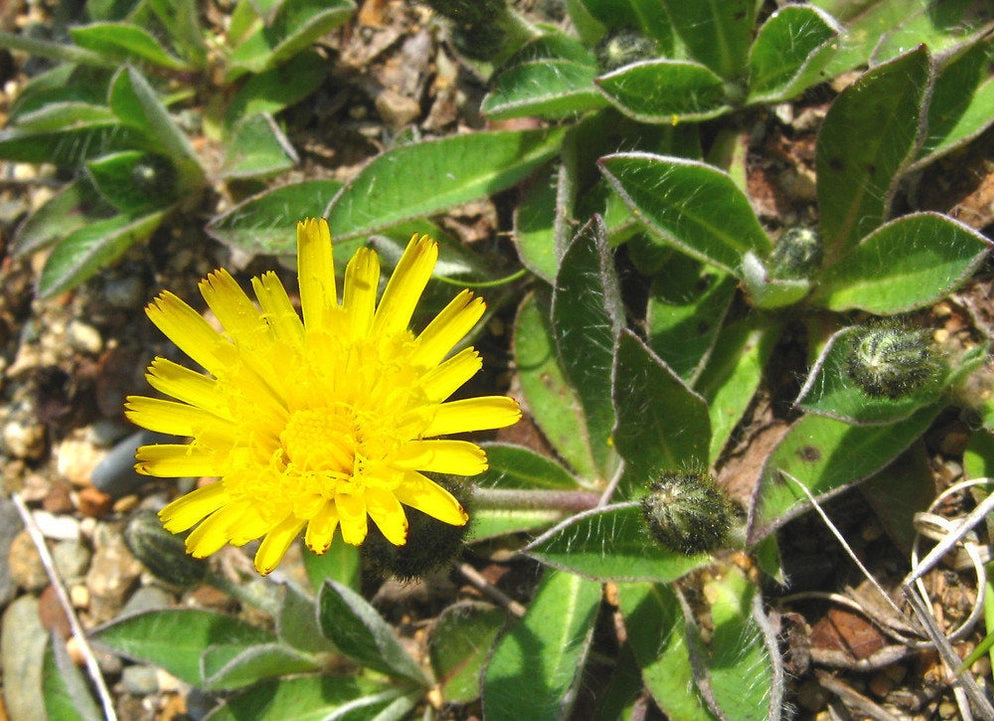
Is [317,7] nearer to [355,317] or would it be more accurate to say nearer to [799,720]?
[355,317]

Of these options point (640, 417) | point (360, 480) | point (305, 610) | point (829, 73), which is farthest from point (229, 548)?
point (829, 73)

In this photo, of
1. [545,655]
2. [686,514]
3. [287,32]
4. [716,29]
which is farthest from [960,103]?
[287,32]

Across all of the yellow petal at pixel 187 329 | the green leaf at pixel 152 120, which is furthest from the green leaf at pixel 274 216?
the yellow petal at pixel 187 329

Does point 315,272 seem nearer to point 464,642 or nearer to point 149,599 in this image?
point 464,642

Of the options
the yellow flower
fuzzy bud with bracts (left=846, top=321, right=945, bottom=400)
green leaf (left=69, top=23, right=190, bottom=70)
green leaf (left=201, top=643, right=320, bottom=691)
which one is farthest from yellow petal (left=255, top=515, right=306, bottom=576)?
green leaf (left=69, top=23, right=190, bottom=70)

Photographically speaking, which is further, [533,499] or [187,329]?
[533,499]

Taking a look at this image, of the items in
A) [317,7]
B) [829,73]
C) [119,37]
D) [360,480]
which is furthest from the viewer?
[119,37]

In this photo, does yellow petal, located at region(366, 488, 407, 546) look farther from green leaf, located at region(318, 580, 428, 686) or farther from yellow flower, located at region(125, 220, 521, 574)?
green leaf, located at region(318, 580, 428, 686)
